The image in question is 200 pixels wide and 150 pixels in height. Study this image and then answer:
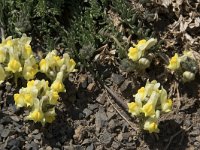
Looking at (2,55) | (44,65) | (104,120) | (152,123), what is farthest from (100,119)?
(2,55)

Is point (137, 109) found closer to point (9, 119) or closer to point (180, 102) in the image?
point (180, 102)

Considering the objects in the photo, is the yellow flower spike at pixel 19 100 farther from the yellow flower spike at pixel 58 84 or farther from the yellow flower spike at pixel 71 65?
the yellow flower spike at pixel 71 65

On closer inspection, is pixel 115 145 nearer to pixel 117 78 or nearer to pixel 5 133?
pixel 117 78

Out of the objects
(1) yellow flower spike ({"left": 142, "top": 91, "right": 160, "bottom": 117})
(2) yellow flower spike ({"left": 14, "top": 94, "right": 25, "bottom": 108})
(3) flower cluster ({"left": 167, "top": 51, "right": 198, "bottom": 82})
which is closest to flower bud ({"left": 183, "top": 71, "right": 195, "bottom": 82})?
(3) flower cluster ({"left": 167, "top": 51, "right": 198, "bottom": 82})

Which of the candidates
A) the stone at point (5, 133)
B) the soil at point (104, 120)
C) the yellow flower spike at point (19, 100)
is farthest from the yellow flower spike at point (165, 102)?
the stone at point (5, 133)

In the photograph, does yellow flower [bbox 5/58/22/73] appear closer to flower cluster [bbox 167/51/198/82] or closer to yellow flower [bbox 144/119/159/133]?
yellow flower [bbox 144/119/159/133]

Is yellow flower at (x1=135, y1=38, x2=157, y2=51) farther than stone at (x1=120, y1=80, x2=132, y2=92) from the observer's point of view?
No
